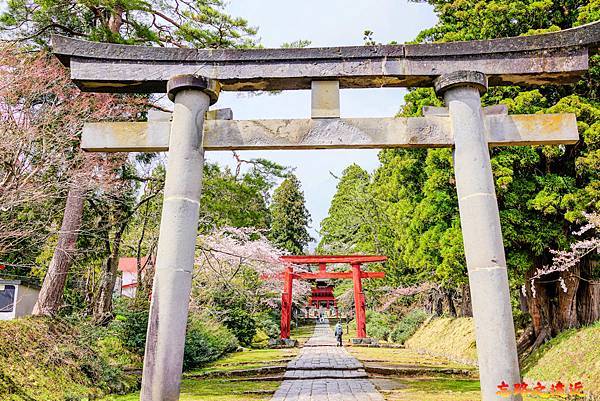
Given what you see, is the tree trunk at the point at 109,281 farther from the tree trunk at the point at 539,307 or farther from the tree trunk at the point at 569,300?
the tree trunk at the point at 569,300

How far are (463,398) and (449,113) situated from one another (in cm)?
540

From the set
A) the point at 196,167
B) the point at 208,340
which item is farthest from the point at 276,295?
the point at 196,167

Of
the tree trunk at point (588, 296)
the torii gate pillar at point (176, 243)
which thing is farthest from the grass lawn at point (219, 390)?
the tree trunk at point (588, 296)

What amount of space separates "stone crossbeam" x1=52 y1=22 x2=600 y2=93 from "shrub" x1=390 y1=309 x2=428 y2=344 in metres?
19.3

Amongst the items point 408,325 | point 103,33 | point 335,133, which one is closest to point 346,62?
point 335,133

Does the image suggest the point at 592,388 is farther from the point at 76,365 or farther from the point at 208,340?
the point at 208,340

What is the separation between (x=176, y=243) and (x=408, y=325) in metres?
20.8

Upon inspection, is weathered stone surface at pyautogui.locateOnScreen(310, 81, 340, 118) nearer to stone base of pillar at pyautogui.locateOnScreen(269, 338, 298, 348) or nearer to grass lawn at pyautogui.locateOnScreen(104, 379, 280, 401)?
grass lawn at pyautogui.locateOnScreen(104, 379, 280, 401)

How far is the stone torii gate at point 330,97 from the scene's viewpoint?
5.19 meters

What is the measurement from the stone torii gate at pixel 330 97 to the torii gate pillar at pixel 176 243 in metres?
0.02

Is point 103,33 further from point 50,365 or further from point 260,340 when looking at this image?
point 260,340

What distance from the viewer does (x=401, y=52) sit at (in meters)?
5.66

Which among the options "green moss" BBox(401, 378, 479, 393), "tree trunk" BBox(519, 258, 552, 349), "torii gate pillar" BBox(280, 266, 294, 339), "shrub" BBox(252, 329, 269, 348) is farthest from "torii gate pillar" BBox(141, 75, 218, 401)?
"shrub" BBox(252, 329, 269, 348)

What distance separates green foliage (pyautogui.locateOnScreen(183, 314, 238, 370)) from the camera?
14234 millimetres
